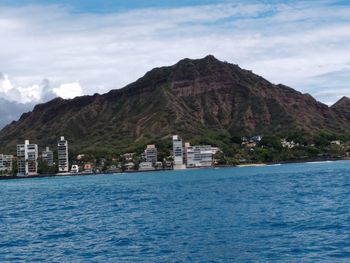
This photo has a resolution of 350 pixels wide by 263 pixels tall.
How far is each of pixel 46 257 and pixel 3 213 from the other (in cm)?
3425

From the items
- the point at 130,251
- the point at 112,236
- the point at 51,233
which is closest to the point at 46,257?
the point at 130,251

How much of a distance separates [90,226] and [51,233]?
3.95 meters

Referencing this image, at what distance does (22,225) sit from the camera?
5066 centimetres

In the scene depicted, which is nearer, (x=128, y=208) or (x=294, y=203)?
(x=294, y=203)

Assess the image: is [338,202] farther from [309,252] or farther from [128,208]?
[309,252]

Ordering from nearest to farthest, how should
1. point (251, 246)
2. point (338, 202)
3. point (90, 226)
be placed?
point (251, 246) < point (90, 226) < point (338, 202)

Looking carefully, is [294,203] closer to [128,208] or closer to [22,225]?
[128,208]

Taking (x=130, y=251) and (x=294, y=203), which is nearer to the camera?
(x=130, y=251)

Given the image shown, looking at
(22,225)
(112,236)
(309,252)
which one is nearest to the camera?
(309,252)

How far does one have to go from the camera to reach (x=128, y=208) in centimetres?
6188

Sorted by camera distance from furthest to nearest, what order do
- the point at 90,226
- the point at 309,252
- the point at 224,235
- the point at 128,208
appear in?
1. the point at 128,208
2. the point at 90,226
3. the point at 224,235
4. the point at 309,252

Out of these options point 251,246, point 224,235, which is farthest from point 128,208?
point 251,246

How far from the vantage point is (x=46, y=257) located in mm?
33438

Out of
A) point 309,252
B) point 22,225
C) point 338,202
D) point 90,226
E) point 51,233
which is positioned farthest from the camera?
point 338,202
